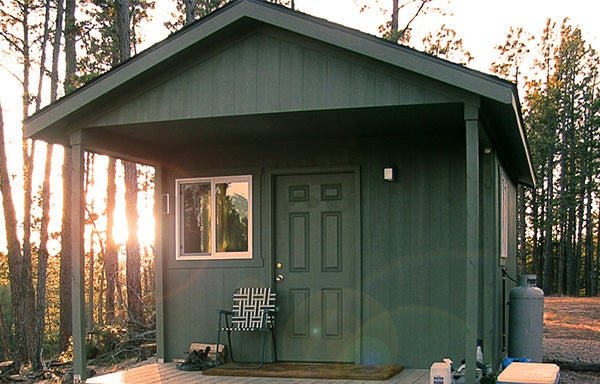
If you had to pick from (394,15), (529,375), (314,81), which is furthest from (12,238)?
(529,375)

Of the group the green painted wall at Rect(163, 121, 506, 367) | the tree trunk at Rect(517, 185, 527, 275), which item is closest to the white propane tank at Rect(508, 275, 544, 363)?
the green painted wall at Rect(163, 121, 506, 367)

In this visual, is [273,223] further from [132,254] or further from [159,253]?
[132,254]

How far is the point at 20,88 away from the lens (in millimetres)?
17688

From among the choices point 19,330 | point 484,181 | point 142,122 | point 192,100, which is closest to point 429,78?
point 484,181

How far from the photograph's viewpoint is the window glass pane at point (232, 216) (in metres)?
7.39

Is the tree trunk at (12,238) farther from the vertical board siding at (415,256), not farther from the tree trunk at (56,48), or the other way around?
the vertical board siding at (415,256)

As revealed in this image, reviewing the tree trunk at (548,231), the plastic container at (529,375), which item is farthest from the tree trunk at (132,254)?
the tree trunk at (548,231)

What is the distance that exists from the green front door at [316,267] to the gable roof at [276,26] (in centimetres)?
173

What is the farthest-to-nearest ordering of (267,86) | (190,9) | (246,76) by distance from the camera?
(190,9) → (246,76) → (267,86)

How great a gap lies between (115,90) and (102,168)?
55.4ft

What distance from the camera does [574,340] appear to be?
11875mm

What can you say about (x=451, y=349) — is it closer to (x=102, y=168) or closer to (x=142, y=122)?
(x=142, y=122)

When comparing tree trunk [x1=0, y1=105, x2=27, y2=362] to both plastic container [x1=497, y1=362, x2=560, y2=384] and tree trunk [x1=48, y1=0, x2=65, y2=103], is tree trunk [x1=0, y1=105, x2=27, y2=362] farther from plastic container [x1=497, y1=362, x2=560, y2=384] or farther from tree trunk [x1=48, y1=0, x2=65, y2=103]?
plastic container [x1=497, y1=362, x2=560, y2=384]

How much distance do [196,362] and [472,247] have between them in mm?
3115
